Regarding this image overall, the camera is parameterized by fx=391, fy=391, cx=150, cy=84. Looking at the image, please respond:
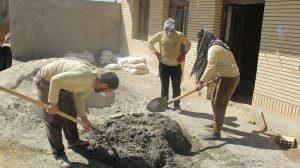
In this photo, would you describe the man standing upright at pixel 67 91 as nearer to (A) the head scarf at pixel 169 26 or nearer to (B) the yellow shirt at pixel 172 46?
(B) the yellow shirt at pixel 172 46

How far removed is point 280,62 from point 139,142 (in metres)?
2.90

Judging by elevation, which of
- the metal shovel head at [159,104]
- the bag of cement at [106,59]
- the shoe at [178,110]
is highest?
the metal shovel head at [159,104]

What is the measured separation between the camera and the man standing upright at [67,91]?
4.35m

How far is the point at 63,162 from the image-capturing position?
4.83 metres

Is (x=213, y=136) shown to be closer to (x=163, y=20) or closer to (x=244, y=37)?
(x=244, y=37)

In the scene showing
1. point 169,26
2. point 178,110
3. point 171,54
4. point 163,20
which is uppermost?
point 169,26

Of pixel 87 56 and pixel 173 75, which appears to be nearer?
pixel 173 75

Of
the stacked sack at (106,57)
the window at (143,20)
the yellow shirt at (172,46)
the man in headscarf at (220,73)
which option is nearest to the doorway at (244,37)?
the yellow shirt at (172,46)

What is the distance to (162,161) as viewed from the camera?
205 inches

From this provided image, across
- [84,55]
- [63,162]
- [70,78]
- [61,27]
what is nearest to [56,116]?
[63,162]

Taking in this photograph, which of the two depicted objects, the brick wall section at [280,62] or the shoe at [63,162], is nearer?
the shoe at [63,162]

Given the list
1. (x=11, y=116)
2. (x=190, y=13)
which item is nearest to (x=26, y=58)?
(x=190, y=13)

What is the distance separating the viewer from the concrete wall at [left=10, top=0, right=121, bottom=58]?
13781mm

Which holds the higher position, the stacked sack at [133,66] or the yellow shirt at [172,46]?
the yellow shirt at [172,46]
